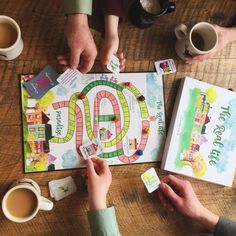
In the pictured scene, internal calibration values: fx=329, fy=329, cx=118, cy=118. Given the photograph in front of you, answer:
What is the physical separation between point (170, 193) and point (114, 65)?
0.41 metres

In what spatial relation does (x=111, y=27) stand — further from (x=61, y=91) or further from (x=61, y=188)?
(x=61, y=188)

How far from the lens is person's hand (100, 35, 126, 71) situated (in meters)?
0.93

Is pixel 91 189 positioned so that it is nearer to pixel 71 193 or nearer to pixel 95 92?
pixel 71 193

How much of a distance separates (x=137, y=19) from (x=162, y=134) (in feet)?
1.15

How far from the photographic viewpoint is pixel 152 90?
100cm

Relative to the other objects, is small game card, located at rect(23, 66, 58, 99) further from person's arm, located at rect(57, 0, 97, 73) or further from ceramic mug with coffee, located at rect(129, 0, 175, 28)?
ceramic mug with coffee, located at rect(129, 0, 175, 28)

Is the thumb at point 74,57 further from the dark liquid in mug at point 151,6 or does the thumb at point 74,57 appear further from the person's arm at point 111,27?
the dark liquid in mug at point 151,6

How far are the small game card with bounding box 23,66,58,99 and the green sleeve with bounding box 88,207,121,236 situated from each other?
0.36m

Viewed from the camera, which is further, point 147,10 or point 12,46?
point 147,10

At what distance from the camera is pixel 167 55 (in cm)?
103

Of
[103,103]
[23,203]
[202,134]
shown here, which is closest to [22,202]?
[23,203]

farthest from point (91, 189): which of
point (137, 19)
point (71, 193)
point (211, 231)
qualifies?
point (137, 19)

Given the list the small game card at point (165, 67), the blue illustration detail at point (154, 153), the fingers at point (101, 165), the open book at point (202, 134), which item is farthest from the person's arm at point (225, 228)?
the small game card at point (165, 67)

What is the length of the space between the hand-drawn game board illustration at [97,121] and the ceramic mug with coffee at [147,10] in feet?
0.52
